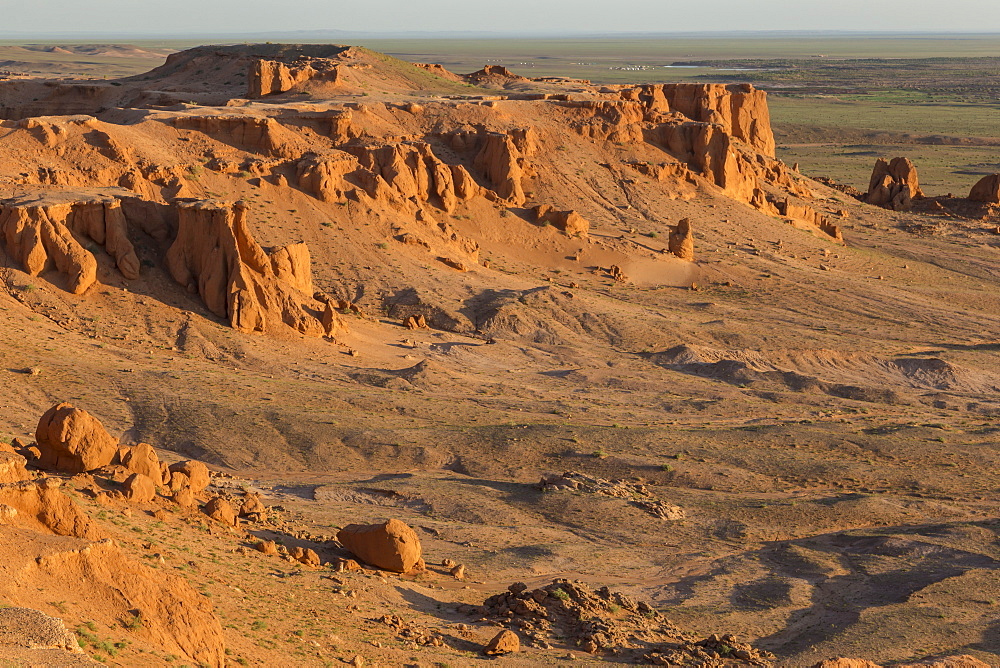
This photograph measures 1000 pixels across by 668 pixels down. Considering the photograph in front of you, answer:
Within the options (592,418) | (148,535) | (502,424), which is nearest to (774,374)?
(592,418)

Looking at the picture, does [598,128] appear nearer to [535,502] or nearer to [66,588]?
[535,502]

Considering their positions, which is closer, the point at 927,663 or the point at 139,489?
the point at 927,663

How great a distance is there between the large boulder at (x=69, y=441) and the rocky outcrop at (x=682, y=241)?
116 feet

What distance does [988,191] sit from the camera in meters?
71.4

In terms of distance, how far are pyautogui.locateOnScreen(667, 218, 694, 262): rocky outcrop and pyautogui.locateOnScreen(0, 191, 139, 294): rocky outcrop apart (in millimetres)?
25276

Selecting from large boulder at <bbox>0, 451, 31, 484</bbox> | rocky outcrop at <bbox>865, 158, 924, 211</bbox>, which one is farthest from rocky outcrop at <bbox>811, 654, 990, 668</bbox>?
rocky outcrop at <bbox>865, 158, 924, 211</bbox>

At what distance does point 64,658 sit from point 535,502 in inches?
618

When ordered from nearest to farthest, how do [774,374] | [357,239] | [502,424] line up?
[502,424], [774,374], [357,239]

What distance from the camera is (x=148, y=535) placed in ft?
62.1

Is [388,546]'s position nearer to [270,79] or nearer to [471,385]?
[471,385]

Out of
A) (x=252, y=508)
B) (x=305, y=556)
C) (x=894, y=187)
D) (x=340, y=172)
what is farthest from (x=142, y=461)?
(x=894, y=187)

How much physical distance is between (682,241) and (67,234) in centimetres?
2755

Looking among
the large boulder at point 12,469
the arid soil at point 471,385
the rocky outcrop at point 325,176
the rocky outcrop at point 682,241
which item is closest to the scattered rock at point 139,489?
the arid soil at point 471,385

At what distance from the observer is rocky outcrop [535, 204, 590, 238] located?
5169 cm
